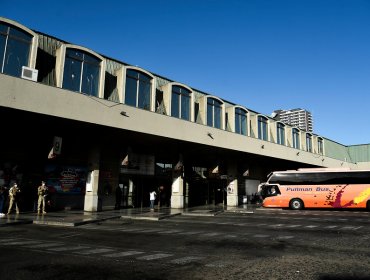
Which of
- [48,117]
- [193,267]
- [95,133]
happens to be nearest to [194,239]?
[193,267]

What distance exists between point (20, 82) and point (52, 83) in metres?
3.05

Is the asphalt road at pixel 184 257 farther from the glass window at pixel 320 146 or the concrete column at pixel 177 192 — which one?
the glass window at pixel 320 146

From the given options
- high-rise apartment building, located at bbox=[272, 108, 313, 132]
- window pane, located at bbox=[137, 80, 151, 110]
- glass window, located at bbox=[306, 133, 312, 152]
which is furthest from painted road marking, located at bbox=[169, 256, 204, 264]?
high-rise apartment building, located at bbox=[272, 108, 313, 132]

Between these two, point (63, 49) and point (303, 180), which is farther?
point (303, 180)

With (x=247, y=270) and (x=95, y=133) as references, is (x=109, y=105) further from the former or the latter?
(x=247, y=270)

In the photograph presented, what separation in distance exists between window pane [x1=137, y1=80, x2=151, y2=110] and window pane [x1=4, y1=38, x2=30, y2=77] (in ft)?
26.7

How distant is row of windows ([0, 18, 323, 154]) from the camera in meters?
18.6

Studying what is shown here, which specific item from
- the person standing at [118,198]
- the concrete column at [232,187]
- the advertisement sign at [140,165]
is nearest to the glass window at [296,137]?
the concrete column at [232,187]

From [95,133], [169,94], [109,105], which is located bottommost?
[95,133]

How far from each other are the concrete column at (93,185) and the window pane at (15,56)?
7.69 m

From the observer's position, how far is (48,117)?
61.8ft

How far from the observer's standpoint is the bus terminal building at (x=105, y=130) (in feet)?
61.9

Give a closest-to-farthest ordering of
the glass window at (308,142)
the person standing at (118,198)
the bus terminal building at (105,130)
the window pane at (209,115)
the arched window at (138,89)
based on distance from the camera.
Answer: the bus terminal building at (105,130) → the arched window at (138,89) → the person standing at (118,198) → the window pane at (209,115) → the glass window at (308,142)

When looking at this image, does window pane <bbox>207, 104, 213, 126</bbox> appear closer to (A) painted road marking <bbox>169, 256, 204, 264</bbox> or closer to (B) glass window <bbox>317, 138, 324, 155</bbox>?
(A) painted road marking <bbox>169, 256, 204, 264</bbox>
